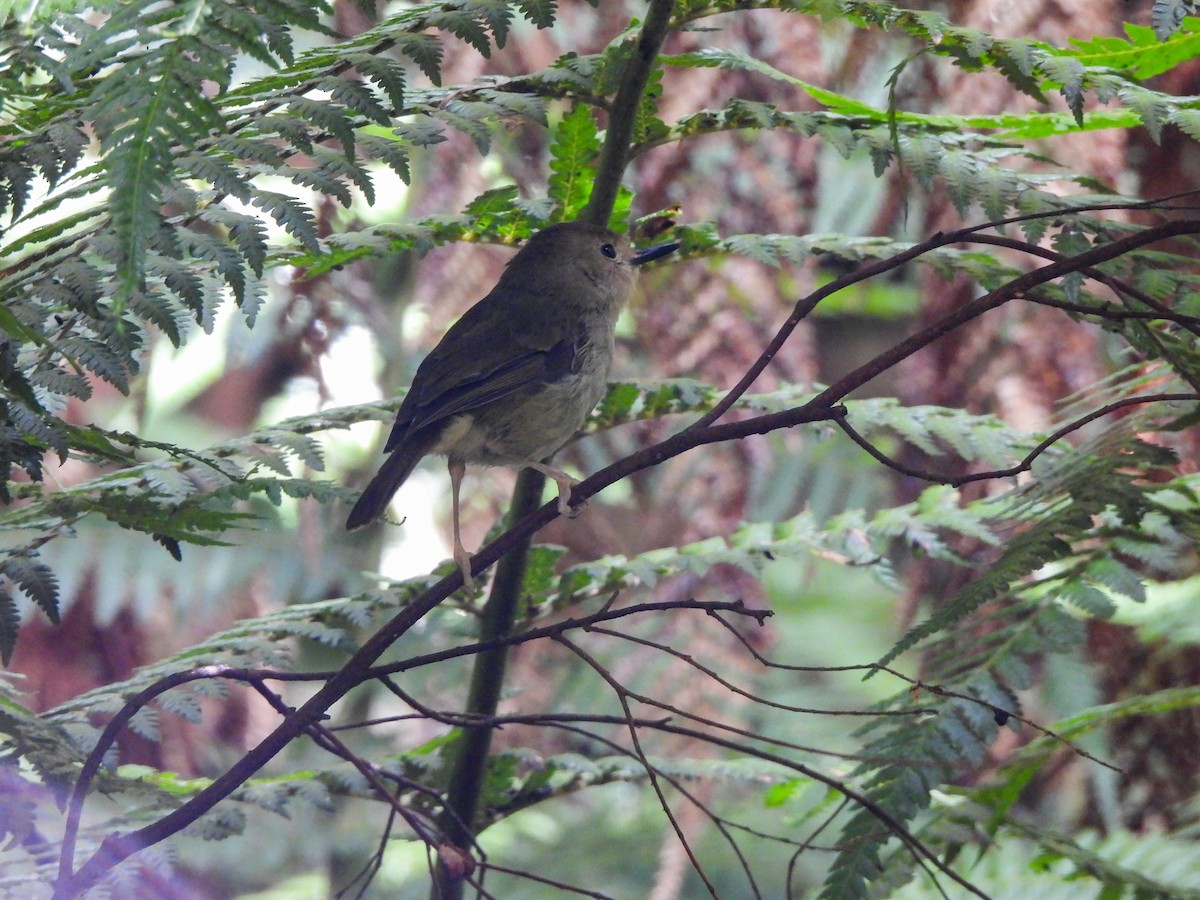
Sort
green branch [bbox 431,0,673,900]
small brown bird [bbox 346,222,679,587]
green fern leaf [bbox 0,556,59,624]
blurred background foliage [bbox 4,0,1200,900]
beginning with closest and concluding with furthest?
green fern leaf [bbox 0,556,59,624], green branch [bbox 431,0,673,900], small brown bird [bbox 346,222,679,587], blurred background foliage [bbox 4,0,1200,900]

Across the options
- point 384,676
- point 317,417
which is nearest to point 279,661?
point 317,417

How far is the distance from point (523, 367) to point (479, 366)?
4.7 inches

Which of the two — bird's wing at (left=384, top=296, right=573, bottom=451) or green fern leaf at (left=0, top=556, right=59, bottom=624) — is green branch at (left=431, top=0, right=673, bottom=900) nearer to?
bird's wing at (left=384, top=296, right=573, bottom=451)

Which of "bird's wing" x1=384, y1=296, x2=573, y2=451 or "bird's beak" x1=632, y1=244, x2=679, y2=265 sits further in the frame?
"bird's wing" x1=384, y1=296, x2=573, y2=451

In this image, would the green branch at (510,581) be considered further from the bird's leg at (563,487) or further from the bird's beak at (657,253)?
the bird's beak at (657,253)

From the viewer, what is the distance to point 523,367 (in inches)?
117

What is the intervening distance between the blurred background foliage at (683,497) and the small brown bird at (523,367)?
14.5 inches

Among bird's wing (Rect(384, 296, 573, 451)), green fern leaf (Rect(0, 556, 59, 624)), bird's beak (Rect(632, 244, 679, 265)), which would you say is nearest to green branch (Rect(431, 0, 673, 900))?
bird's beak (Rect(632, 244, 679, 265))

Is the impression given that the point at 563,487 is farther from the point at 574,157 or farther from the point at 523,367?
the point at 574,157

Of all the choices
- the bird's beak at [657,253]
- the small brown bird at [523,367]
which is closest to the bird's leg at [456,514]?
the small brown bird at [523,367]

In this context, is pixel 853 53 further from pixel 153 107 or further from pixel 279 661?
pixel 153 107

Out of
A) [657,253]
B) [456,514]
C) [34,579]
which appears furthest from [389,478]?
[34,579]

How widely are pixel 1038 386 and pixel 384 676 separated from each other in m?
3.54

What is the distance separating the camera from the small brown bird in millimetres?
2736
